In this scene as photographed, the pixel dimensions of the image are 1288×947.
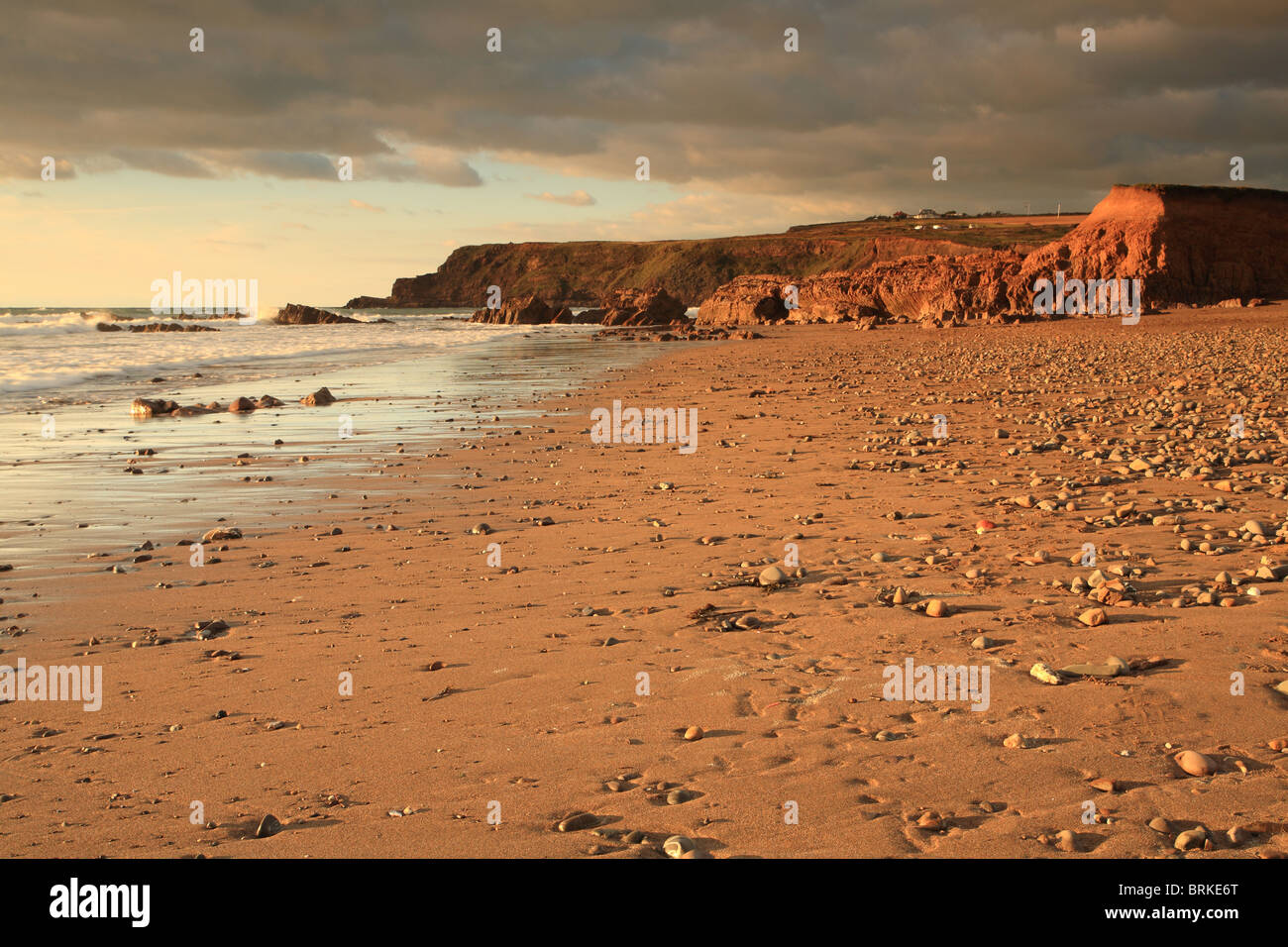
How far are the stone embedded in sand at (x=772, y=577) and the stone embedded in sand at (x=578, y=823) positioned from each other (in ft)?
10.5

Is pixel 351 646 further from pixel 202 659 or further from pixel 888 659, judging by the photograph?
pixel 888 659

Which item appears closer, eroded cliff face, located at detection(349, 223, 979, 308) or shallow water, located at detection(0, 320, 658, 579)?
shallow water, located at detection(0, 320, 658, 579)

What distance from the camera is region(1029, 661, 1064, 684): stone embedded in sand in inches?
179

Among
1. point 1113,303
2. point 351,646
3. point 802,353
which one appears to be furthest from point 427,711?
point 1113,303

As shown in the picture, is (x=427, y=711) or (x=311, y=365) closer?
(x=427, y=711)

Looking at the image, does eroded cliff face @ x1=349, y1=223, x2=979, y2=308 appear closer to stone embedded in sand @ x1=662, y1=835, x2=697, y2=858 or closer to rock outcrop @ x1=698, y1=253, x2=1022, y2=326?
rock outcrop @ x1=698, y1=253, x2=1022, y2=326

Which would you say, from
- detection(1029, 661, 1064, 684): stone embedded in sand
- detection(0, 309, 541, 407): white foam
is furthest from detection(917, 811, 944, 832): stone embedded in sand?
detection(0, 309, 541, 407): white foam

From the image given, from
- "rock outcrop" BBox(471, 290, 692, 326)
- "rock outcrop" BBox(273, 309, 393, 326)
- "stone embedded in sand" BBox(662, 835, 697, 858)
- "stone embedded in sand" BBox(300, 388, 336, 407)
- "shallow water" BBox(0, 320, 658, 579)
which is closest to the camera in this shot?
"stone embedded in sand" BBox(662, 835, 697, 858)

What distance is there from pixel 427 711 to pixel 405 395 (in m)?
18.4

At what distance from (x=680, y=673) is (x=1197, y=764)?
2466 millimetres

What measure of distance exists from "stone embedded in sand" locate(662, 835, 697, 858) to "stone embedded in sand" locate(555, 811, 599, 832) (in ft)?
1.09

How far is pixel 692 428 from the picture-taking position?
14938 millimetres

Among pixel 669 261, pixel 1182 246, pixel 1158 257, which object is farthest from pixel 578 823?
pixel 669 261

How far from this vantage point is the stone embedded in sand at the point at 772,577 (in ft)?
21.0
